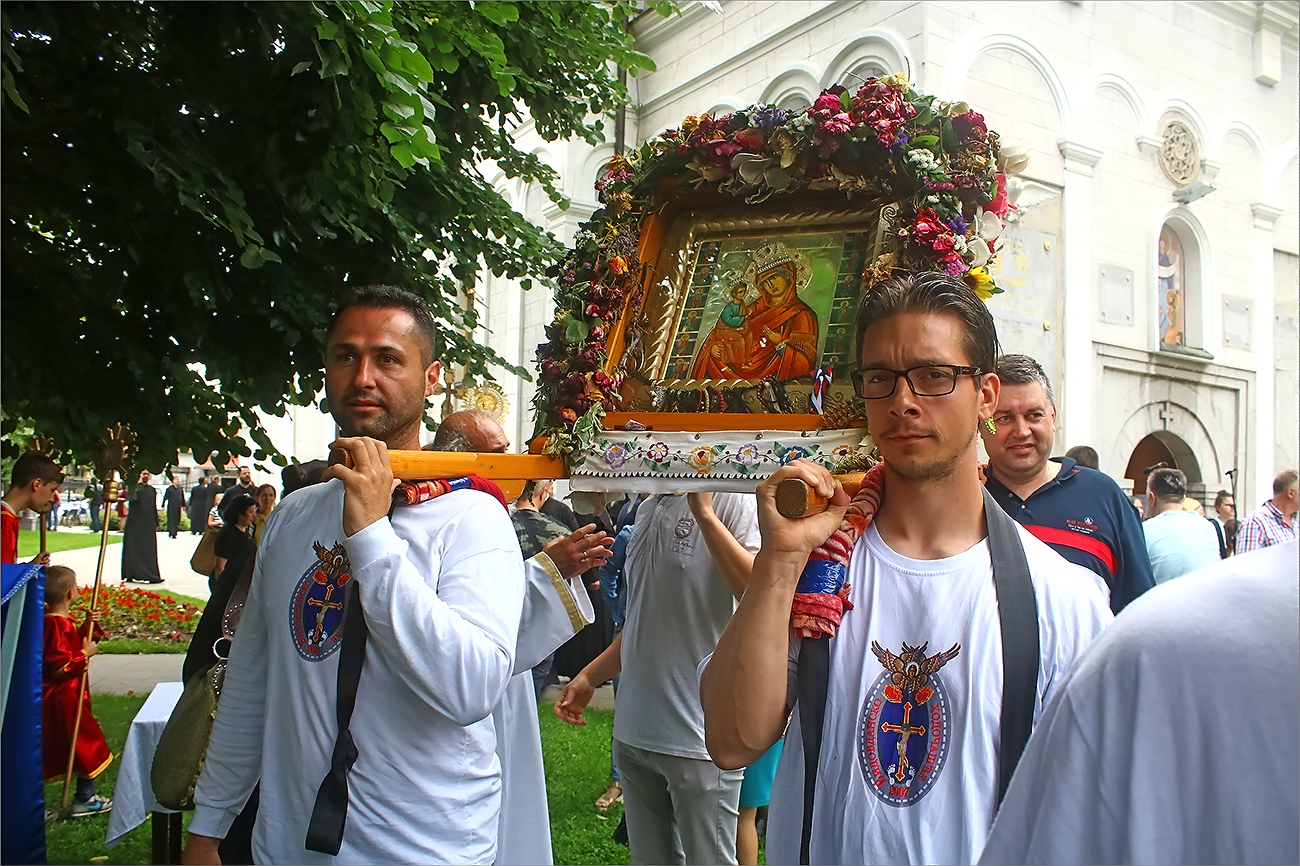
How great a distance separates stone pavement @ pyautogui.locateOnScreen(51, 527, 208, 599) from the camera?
17.9m

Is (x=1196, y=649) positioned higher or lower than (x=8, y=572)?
higher

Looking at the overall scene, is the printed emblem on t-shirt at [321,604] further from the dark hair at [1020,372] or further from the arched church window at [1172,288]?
the arched church window at [1172,288]

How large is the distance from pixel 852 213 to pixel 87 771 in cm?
611

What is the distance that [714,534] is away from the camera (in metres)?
3.18

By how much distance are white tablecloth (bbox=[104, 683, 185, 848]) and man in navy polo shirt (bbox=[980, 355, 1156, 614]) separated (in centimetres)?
374

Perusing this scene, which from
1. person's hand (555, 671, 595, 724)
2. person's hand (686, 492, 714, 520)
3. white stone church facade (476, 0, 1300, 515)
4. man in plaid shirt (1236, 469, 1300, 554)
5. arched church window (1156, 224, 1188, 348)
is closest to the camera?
person's hand (686, 492, 714, 520)

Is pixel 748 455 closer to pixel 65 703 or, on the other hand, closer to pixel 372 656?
pixel 372 656

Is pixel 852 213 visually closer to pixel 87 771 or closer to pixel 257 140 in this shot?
pixel 257 140

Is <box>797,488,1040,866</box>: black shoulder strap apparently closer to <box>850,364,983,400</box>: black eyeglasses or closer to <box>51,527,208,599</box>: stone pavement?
<box>850,364,983,400</box>: black eyeglasses

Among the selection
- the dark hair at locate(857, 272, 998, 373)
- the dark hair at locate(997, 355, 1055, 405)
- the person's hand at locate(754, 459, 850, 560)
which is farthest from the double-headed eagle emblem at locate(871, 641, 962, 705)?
the dark hair at locate(997, 355, 1055, 405)

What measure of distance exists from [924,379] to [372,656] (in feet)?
4.65

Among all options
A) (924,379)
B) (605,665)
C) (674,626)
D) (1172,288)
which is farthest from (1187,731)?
(1172,288)

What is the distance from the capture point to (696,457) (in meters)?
2.70

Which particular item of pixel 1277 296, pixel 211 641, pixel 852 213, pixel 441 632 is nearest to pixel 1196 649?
pixel 441 632
